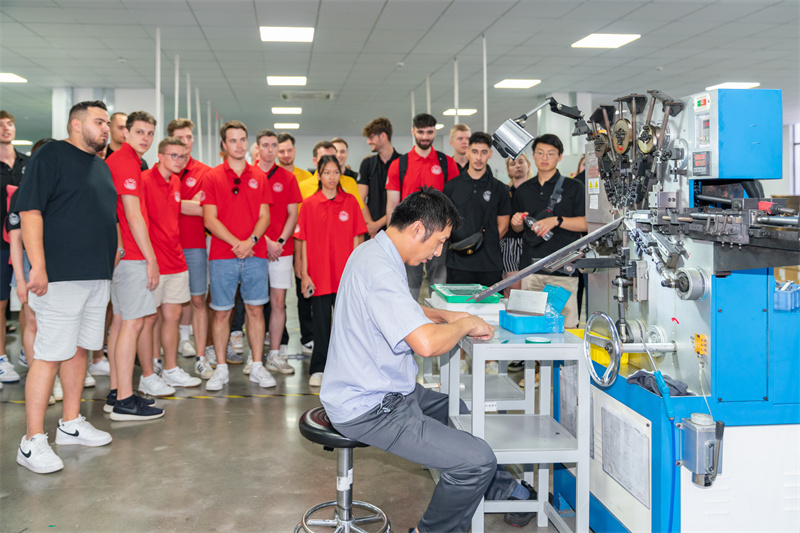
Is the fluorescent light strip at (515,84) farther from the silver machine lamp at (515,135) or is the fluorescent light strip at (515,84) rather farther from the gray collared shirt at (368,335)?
the gray collared shirt at (368,335)

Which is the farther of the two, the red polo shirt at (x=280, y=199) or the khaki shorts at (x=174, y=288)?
the red polo shirt at (x=280, y=199)

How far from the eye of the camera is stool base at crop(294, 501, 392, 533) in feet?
7.47

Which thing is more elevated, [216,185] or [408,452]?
[216,185]

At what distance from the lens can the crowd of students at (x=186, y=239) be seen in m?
2.94

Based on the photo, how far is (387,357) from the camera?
203 centimetres

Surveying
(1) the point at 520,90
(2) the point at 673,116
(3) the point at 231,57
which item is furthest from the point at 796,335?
(1) the point at 520,90

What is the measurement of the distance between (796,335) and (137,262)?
326 centimetres

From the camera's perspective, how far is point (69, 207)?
117 inches

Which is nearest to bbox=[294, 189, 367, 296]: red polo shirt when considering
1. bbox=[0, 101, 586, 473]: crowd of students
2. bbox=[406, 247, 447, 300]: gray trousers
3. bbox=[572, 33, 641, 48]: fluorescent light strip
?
bbox=[0, 101, 586, 473]: crowd of students

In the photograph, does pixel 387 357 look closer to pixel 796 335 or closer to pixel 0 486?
pixel 796 335

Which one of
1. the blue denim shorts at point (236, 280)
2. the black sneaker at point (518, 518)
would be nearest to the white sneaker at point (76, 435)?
the blue denim shorts at point (236, 280)

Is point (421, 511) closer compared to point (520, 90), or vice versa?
point (421, 511)

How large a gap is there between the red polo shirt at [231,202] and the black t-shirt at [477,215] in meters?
1.37

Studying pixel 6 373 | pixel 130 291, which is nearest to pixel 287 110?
pixel 6 373
